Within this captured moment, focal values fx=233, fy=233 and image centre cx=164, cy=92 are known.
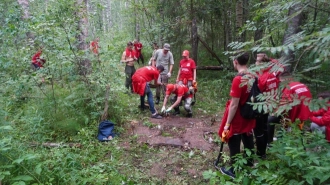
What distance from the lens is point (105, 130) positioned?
4.95 m

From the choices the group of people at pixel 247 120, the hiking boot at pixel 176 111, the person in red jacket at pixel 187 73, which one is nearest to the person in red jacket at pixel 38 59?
the hiking boot at pixel 176 111

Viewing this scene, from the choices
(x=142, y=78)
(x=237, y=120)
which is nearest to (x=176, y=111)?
(x=142, y=78)

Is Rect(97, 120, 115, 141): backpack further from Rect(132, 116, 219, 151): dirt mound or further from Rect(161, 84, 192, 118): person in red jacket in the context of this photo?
Rect(161, 84, 192, 118): person in red jacket

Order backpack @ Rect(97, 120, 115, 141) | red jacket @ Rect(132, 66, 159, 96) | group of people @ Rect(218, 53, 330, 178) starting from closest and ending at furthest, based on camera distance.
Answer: group of people @ Rect(218, 53, 330, 178) → backpack @ Rect(97, 120, 115, 141) → red jacket @ Rect(132, 66, 159, 96)

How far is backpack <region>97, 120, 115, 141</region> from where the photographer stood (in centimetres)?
484

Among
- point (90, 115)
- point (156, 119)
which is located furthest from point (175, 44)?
point (90, 115)

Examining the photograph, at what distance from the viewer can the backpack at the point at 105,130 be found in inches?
191

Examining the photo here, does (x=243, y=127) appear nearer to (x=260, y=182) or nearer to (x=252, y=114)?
(x=252, y=114)

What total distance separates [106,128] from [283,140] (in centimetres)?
343

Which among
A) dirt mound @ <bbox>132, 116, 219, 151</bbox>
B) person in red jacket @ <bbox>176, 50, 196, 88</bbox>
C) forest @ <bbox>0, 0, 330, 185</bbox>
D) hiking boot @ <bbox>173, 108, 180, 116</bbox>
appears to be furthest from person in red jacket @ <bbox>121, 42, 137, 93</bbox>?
dirt mound @ <bbox>132, 116, 219, 151</bbox>

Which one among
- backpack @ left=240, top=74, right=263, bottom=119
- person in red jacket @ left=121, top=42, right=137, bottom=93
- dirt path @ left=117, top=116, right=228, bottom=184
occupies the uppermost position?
person in red jacket @ left=121, top=42, right=137, bottom=93

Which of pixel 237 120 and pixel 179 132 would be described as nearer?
pixel 237 120

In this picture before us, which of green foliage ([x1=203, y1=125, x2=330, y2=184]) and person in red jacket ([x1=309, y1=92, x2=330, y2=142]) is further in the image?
person in red jacket ([x1=309, y1=92, x2=330, y2=142])

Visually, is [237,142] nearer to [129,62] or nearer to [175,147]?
[175,147]
